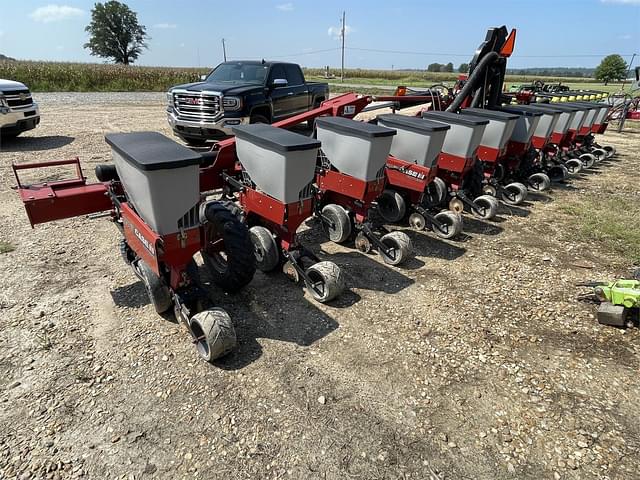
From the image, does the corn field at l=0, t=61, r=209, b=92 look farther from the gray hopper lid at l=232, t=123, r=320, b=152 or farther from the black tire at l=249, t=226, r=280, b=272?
the black tire at l=249, t=226, r=280, b=272

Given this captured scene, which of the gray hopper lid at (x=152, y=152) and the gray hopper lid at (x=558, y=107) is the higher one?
the gray hopper lid at (x=152, y=152)

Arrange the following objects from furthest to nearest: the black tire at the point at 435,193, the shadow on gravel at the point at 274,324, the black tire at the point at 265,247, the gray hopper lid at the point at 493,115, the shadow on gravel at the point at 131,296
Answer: the gray hopper lid at the point at 493,115, the black tire at the point at 435,193, the black tire at the point at 265,247, the shadow on gravel at the point at 131,296, the shadow on gravel at the point at 274,324

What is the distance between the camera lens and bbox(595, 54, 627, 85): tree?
182 feet

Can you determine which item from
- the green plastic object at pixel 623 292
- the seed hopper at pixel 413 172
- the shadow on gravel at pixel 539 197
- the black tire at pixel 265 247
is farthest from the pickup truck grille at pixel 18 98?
the green plastic object at pixel 623 292

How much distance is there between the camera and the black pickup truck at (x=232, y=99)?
8180 millimetres

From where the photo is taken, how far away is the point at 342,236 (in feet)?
16.1

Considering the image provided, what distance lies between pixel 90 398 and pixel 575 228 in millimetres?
6286

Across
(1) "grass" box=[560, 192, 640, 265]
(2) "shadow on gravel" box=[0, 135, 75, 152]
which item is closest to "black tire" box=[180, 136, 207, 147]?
(2) "shadow on gravel" box=[0, 135, 75, 152]

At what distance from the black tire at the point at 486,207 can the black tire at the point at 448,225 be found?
942 mm

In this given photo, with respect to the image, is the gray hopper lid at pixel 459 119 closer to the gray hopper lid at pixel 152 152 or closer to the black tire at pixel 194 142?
the gray hopper lid at pixel 152 152

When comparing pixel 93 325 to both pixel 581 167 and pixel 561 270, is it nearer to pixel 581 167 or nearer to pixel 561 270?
pixel 561 270

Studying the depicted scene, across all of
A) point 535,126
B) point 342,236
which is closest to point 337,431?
point 342,236

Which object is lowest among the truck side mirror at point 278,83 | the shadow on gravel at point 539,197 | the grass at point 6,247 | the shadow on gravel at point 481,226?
the shadow on gravel at point 539,197

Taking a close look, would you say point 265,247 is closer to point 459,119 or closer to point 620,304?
point 620,304
